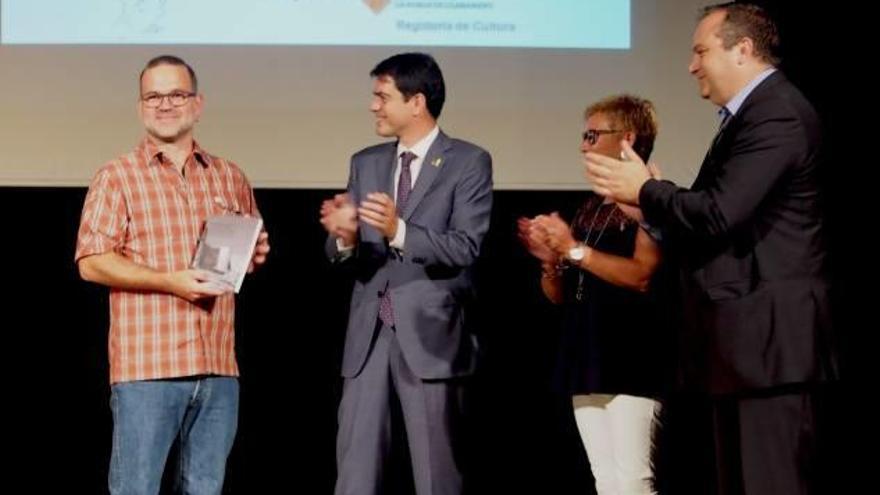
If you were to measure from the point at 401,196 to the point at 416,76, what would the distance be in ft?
1.11

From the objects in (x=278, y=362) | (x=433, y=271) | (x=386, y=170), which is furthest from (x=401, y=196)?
(x=278, y=362)

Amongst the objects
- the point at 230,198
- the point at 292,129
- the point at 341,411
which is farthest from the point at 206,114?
the point at 341,411

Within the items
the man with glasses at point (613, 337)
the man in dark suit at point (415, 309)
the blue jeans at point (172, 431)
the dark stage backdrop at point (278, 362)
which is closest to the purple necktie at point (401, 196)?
the man in dark suit at point (415, 309)

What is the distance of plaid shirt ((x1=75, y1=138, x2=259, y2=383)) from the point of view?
10.1ft

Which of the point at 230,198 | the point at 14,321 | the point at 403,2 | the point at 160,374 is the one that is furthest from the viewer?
the point at 14,321

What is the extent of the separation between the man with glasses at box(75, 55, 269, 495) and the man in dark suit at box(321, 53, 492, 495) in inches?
12.9

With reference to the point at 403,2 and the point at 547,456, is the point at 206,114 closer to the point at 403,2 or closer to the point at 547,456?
the point at 403,2

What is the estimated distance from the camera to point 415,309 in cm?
335

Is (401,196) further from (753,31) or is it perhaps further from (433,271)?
(753,31)

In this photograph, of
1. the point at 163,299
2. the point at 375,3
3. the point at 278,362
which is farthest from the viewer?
the point at 278,362

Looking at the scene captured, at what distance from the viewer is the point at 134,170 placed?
10.3 feet

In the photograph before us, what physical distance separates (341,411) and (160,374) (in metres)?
0.57

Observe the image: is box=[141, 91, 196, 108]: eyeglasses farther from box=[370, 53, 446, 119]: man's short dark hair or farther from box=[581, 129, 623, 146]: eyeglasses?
box=[581, 129, 623, 146]: eyeglasses

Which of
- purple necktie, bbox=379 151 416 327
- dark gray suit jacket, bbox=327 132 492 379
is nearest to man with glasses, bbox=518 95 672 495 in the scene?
dark gray suit jacket, bbox=327 132 492 379
